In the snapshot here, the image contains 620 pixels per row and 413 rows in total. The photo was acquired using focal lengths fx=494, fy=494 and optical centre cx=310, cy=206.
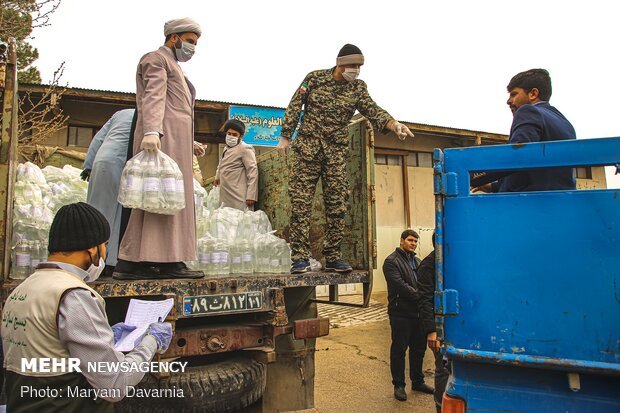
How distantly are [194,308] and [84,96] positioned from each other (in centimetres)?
737

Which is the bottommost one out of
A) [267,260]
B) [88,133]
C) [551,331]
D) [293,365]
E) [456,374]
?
[293,365]

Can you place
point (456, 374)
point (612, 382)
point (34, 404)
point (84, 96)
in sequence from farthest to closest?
point (84, 96), point (456, 374), point (612, 382), point (34, 404)

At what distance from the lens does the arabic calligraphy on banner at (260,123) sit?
9602mm

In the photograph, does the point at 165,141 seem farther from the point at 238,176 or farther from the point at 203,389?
the point at 238,176

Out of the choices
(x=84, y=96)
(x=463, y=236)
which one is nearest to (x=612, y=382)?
(x=463, y=236)

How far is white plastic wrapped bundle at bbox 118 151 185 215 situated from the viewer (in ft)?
8.84

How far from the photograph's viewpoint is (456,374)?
83.4 inches

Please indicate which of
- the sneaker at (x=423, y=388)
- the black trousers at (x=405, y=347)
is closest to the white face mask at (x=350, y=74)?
the black trousers at (x=405, y=347)

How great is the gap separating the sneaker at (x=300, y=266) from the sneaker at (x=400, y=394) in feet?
→ 7.17

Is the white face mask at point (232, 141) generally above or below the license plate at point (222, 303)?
above

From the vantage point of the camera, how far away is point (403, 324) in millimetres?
5027

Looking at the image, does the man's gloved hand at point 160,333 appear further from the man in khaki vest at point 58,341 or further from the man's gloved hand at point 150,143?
the man's gloved hand at point 150,143

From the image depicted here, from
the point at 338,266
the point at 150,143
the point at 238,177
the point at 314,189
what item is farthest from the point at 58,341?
the point at 238,177

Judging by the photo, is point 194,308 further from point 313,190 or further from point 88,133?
point 88,133
